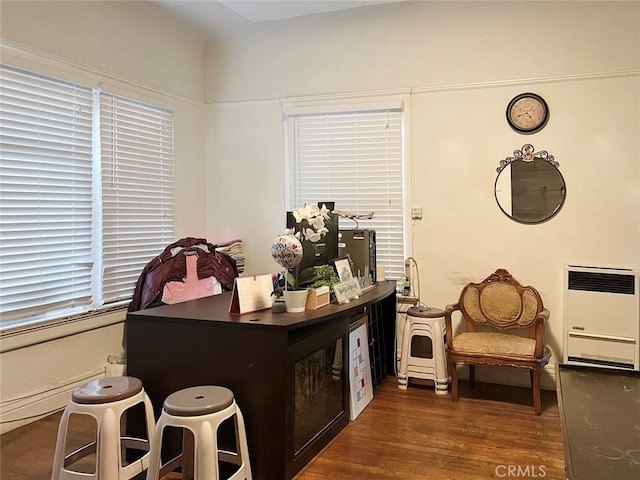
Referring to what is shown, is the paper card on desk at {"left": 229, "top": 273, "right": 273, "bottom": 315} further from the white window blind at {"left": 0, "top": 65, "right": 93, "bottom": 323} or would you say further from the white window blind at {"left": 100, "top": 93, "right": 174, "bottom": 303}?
the white window blind at {"left": 100, "top": 93, "right": 174, "bottom": 303}

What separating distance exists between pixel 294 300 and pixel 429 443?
1159 mm

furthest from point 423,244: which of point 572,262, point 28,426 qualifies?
point 28,426

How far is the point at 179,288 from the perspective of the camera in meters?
3.95

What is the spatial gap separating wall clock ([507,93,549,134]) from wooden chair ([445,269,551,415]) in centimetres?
111

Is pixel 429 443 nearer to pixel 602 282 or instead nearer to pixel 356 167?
pixel 602 282

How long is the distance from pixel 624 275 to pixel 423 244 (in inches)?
57.0

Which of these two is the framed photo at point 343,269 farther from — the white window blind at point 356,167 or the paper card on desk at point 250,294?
the white window blind at point 356,167

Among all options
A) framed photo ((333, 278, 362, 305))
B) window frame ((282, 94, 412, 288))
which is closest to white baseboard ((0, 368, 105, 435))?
framed photo ((333, 278, 362, 305))

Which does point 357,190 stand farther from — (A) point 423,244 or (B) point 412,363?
(B) point 412,363

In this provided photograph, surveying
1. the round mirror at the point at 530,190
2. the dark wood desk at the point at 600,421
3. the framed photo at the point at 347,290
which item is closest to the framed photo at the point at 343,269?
the framed photo at the point at 347,290

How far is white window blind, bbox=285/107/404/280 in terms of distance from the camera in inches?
172

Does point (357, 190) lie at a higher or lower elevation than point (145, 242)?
higher

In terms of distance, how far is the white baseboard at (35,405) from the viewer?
3128mm

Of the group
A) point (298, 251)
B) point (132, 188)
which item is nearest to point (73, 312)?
point (132, 188)
